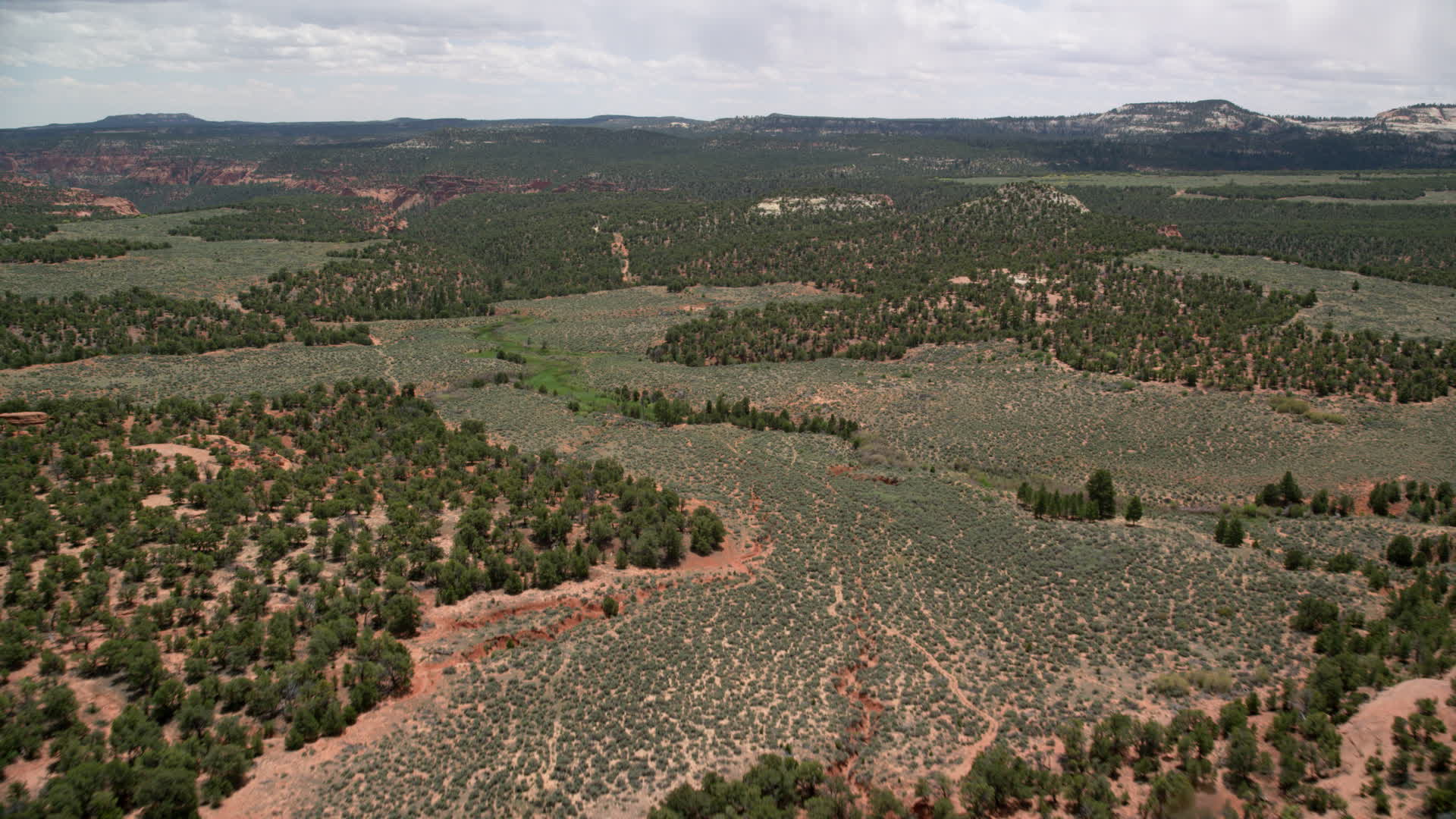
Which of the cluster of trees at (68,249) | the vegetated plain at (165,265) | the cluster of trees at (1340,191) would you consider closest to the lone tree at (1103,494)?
the vegetated plain at (165,265)

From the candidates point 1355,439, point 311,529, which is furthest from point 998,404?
point 311,529

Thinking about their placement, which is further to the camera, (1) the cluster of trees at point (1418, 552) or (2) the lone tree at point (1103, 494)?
(2) the lone tree at point (1103, 494)

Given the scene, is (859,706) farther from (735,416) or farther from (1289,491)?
(735,416)

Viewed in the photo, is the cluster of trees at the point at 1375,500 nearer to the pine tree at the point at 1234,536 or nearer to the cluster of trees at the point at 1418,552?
the cluster of trees at the point at 1418,552

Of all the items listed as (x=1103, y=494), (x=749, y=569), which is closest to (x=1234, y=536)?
(x=1103, y=494)

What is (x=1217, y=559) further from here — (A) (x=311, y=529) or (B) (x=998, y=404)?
(A) (x=311, y=529)
